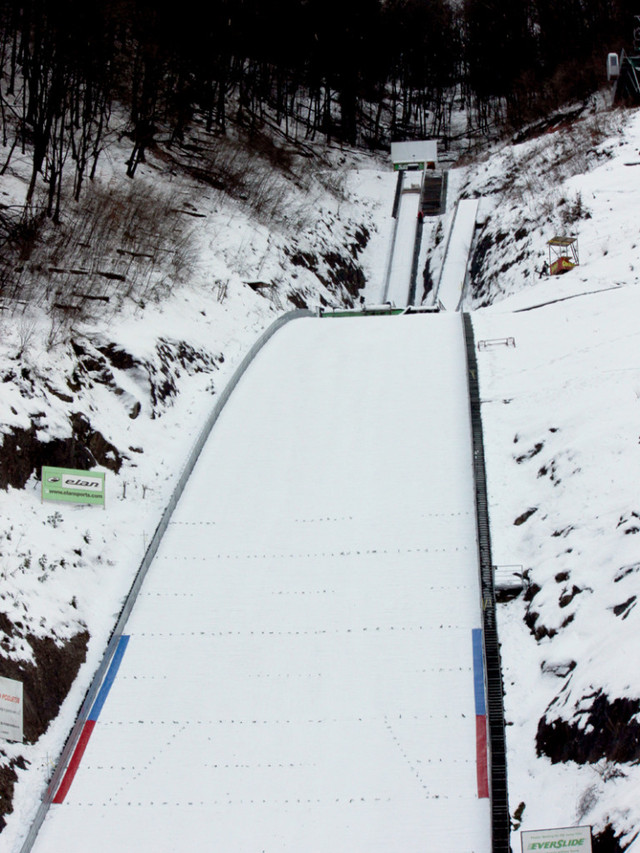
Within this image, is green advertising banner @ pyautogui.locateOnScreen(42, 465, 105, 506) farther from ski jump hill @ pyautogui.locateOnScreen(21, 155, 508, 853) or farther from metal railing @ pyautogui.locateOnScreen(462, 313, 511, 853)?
metal railing @ pyautogui.locateOnScreen(462, 313, 511, 853)

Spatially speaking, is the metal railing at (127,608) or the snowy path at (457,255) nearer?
the metal railing at (127,608)

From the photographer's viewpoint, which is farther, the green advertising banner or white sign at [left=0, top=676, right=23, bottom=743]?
the green advertising banner

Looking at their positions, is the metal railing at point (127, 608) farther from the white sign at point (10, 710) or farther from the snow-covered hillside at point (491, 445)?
the white sign at point (10, 710)

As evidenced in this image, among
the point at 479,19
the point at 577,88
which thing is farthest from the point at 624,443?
the point at 479,19

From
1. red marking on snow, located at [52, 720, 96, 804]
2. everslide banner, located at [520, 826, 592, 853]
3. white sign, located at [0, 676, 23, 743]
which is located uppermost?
everslide banner, located at [520, 826, 592, 853]

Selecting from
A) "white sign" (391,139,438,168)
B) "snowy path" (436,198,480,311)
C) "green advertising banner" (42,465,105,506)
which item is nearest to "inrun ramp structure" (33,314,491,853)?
"green advertising banner" (42,465,105,506)

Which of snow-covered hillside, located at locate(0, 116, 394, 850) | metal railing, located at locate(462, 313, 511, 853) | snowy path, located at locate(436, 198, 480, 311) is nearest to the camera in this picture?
metal railing, located at locate(462, 313, 511, 853)

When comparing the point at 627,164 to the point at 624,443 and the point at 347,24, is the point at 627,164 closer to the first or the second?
the point at 624,443

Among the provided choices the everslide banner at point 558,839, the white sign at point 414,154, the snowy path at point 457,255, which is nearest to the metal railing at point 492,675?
the everslide banner at point 558,839
